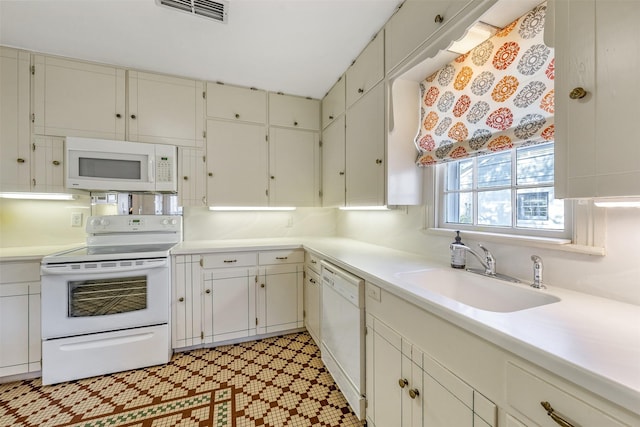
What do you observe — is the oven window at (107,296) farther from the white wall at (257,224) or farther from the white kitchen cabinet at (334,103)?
the white kitchen cabinet at (334,103)

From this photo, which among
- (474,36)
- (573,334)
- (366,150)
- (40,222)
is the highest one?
(474,36)

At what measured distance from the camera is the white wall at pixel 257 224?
8.93 ft

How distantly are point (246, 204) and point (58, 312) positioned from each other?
1600 mm

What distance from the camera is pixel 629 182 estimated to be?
2.19 ft

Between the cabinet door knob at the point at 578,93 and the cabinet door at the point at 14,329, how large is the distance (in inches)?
125

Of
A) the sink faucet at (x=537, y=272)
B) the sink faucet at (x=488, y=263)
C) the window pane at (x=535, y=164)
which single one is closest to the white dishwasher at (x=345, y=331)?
the sink faucet at (x=488, y=263)

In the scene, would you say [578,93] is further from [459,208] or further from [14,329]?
[14,329]

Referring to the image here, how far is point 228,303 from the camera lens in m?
2.30

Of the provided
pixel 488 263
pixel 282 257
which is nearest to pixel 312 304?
pixel 282 257

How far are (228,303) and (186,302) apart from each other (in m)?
0.34

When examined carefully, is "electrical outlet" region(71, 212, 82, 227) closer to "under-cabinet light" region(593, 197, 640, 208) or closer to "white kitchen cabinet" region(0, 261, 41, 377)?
"white kitchen cabinet" region(0, 261, 41, 377)

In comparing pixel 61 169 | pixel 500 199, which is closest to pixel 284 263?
pixel 500 199

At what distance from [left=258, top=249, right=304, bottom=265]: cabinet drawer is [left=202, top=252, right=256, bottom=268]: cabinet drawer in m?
0.08

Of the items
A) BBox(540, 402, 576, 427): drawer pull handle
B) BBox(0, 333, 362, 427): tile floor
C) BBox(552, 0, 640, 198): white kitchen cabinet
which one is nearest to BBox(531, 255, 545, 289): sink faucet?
BBox(552, 0, 640, 198): white kitchen cabinet
